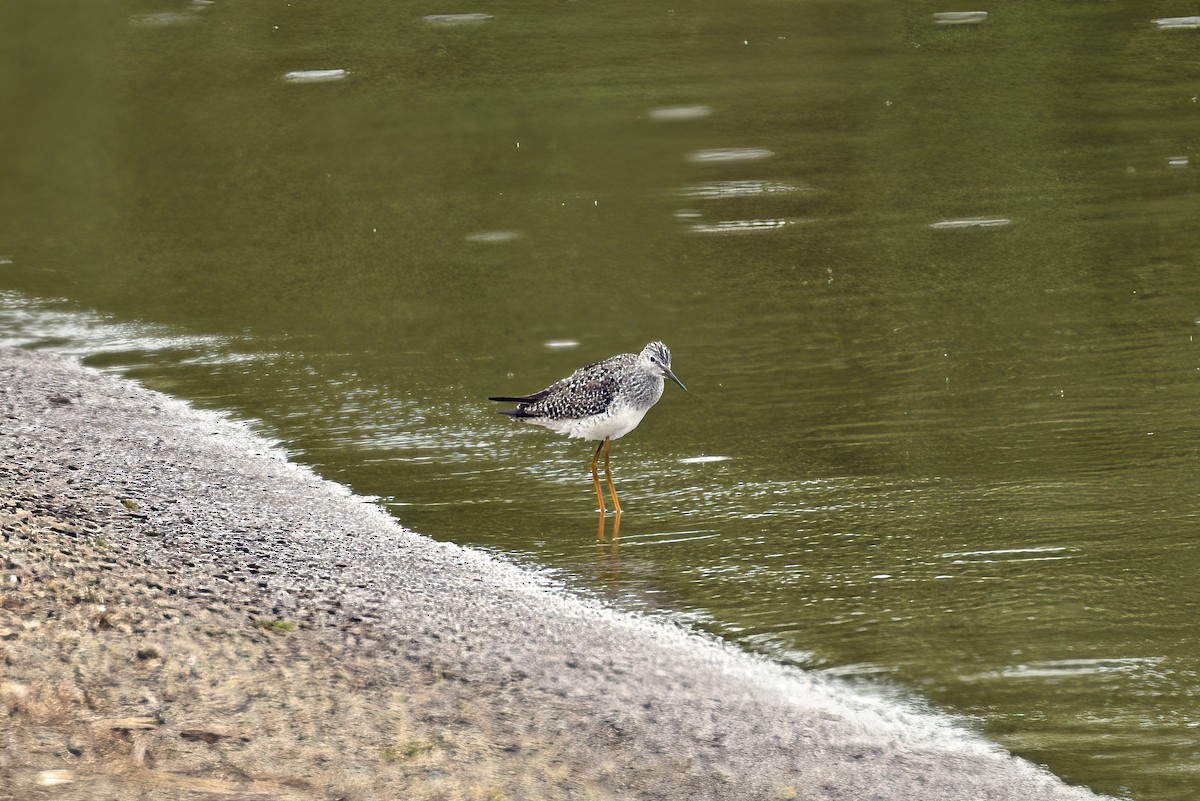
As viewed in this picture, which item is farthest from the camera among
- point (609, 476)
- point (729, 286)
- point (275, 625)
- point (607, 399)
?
point (729, 286)

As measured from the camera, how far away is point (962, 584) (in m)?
6.77

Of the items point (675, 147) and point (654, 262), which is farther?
point (675, 147)

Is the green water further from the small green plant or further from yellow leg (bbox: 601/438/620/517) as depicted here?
the small green plant

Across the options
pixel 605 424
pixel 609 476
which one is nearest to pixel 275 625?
pixel 609 476

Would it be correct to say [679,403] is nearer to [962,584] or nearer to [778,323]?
[778,323]

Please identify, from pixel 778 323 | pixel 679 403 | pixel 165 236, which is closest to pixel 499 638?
pixel 679 403

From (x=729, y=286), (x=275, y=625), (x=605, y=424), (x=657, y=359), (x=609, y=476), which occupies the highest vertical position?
(x=657, y=359)

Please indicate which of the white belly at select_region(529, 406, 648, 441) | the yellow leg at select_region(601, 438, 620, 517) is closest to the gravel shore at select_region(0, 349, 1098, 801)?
the yellow leg at select_region(601, 438, 620, 517)

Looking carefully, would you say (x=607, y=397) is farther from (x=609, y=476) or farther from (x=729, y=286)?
(x=729, y=286)

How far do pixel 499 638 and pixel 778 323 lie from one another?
19.8 feet

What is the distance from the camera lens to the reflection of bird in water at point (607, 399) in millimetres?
8164

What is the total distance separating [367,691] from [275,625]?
602 mm

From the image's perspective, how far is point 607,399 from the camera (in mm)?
8156

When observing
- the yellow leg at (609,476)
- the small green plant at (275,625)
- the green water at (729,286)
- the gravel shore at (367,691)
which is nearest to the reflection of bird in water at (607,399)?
the yellow leg at (609,476)
